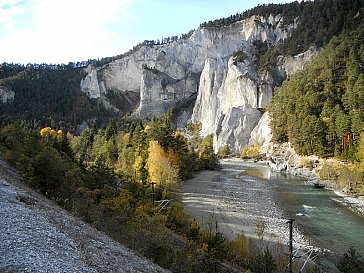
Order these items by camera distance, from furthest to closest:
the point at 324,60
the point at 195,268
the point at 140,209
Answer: the point at 324,60
the point at 140,209
the point at 195,268

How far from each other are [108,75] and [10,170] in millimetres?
160419

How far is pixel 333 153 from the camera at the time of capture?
57.3 metres

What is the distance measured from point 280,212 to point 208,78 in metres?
116

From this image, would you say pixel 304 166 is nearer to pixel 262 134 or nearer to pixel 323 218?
pixel 323 218

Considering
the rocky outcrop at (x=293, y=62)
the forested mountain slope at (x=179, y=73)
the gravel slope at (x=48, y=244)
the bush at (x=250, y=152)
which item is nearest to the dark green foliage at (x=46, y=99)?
the forested mountain slope at (x=179, y=73)

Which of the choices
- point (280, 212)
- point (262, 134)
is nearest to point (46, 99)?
point (262, 134)

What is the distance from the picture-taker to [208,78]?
14162cm

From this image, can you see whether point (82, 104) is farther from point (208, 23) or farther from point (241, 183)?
point (241, 183)

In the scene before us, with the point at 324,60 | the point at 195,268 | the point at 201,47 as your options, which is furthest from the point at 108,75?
the point at 195,268

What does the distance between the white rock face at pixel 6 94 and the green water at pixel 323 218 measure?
120 meters

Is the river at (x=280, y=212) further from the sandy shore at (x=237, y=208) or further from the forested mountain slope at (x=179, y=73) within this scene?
the forested mountain slope at (x=179, y=73)

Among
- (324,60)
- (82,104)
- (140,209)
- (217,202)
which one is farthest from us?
(82,104)

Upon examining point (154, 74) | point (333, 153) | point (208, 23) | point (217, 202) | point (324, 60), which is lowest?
point (217, 202)

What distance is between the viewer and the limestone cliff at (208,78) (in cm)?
12106
